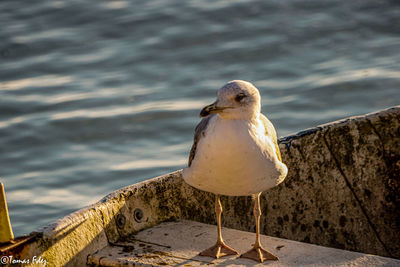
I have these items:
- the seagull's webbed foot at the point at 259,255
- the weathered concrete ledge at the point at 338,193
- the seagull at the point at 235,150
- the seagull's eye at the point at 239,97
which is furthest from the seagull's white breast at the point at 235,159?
the weathered concrete ledge at the point at 338,193

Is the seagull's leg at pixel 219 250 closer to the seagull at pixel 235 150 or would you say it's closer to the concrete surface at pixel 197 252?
the concrete surface at pixel 197 252

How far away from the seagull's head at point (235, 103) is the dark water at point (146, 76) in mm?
4365

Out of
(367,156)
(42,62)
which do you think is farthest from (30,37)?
(367,156)

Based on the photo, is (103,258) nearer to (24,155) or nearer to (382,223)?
(382,223)

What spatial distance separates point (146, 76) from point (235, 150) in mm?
6752

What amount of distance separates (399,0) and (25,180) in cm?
719

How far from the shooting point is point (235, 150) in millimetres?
4289

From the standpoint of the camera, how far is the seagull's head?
4.36m

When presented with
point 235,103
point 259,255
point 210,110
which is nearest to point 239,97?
point 235,103

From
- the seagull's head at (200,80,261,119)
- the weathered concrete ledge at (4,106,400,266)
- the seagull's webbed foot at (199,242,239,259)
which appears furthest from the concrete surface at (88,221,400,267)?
the seagull's head at (200,80,261,119)

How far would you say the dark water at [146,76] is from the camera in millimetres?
9039

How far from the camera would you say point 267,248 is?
4.91 m

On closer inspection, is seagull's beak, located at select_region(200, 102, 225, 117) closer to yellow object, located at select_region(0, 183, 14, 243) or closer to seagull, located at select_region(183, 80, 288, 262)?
seagull, located at select_region(183, 80, 288, 262)

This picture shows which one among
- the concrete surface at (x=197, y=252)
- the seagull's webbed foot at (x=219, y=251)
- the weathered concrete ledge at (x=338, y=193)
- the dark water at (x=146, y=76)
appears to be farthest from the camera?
the dark water at (x=146, y=76)
